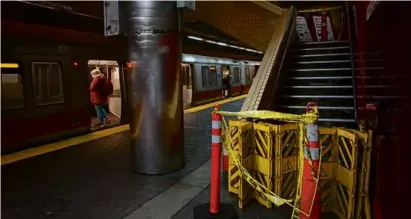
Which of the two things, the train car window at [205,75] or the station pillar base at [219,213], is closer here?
the station pillar base at [219,213]

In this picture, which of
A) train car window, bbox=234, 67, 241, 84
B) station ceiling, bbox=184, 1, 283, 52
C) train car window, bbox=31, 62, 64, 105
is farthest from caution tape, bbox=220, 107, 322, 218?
train car window, bbox=234, 67, 241, 84

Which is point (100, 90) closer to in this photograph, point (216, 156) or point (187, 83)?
point (216, 156)

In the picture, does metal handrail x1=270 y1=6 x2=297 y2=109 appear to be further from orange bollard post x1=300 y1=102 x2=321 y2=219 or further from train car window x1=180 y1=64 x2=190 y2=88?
train car window x1=180 y1=64 x2=190 y2=88

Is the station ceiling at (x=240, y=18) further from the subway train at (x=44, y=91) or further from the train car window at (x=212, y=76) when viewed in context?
the subway train at (x=44, y=91)

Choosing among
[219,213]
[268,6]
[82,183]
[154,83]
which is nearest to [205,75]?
[268,6]

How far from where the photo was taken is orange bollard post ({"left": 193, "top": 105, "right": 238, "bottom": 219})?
3193 mm

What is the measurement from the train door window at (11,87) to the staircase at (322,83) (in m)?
5.03

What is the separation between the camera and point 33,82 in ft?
22.3

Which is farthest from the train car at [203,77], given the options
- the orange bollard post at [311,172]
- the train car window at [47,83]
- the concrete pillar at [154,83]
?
the orange bollard post at [311,172]

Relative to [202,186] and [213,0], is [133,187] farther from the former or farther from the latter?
[213,0]

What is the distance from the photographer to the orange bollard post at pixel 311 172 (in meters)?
2.62

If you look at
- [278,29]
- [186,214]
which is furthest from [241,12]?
[186,214]

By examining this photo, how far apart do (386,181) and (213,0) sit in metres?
8.36

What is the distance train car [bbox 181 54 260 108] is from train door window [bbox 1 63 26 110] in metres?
6.46
